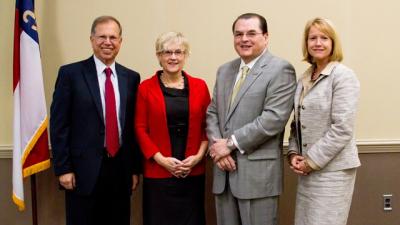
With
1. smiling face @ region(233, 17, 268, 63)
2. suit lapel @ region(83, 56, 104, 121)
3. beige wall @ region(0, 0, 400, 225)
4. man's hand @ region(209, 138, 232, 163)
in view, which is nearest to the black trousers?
suit lapel @ region(83, 56, 104, 121)

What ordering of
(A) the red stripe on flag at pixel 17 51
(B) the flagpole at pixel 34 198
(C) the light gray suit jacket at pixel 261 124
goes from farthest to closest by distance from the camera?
(B) the flagpole at pixel 34 198 < (A) the red stripe on flag at pixel 17 51 < (C) the light gray suit jacket at pixel 261 124

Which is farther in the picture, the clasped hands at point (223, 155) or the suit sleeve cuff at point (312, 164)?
the clasped hands at point (223, 155)

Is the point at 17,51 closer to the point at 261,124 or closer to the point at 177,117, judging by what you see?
the point at 177,117

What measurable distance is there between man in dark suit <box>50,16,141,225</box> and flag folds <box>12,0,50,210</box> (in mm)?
357

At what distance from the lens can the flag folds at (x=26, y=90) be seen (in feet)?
7.85

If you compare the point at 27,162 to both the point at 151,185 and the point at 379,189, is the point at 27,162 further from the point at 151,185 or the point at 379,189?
the point at 379,189

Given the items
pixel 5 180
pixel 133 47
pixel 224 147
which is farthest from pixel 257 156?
pixel 5 180

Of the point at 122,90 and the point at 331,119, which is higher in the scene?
the point at 122,90

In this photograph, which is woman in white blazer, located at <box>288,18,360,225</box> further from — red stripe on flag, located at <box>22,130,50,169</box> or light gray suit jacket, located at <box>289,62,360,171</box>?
red stripe on flag, located at <box>22,130,50,169</box>

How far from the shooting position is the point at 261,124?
6.32 ft

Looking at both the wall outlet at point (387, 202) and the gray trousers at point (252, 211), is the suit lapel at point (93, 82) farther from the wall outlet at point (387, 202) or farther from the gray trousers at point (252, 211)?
the wall outlet at point (387, 202)

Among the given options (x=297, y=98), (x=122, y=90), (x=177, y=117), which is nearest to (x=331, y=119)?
(x=297, y=98)

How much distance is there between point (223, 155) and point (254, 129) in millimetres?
216

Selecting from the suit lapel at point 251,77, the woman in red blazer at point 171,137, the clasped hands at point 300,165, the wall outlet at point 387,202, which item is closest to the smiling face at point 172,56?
the woman in red blazer at point 171,137
